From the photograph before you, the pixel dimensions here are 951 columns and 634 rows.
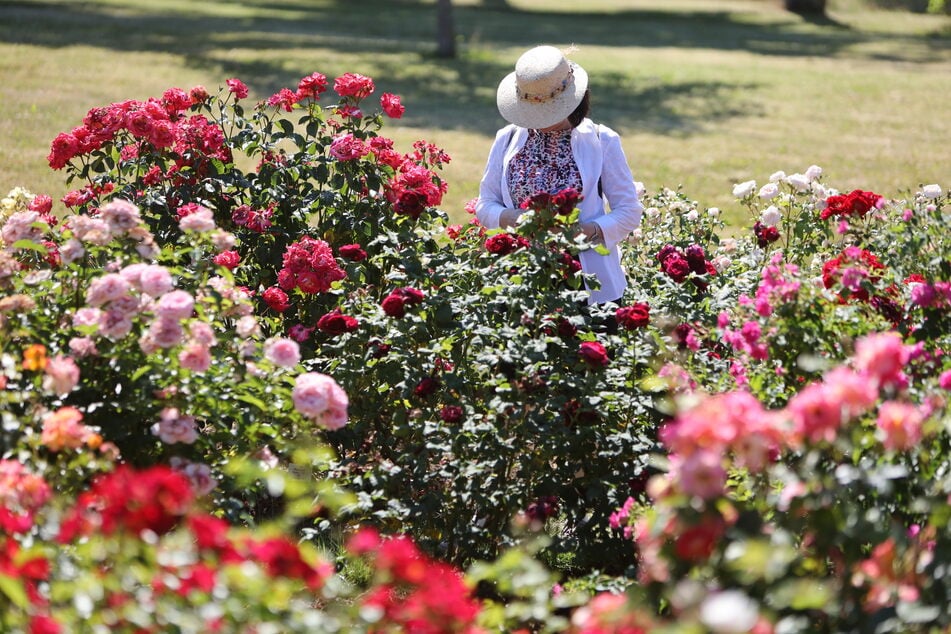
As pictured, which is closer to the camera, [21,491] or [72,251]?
[21,491]

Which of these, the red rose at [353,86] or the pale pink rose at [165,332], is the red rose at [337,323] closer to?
the pale pink rose at [165,332]

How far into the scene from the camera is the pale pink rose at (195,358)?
2914 mm

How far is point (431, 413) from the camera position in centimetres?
364

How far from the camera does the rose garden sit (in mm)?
1892

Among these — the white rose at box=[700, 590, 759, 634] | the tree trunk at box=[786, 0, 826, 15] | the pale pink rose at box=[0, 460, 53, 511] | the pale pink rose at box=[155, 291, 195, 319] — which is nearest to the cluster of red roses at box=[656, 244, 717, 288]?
the pale pink rose at box=[155, 291, 195, 319]

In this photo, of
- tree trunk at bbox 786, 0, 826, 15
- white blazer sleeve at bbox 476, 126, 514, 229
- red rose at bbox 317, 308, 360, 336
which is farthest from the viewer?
tree trunk at bbox 786, 0, 826, 15

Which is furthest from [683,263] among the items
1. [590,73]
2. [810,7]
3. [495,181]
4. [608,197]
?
[810,7]

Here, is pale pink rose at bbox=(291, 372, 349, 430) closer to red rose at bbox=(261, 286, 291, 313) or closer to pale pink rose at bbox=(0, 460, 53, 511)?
pale pink rose at bbox=(0, 460, 53, 511)

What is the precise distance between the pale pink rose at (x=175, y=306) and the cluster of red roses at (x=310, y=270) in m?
1.25

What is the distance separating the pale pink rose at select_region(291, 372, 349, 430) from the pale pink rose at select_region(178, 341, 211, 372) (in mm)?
315

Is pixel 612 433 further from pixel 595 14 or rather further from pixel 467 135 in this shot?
pixel 595 14

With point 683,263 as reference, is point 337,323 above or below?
below

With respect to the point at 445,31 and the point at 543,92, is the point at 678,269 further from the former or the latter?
the point at 445,31

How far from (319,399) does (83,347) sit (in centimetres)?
73
